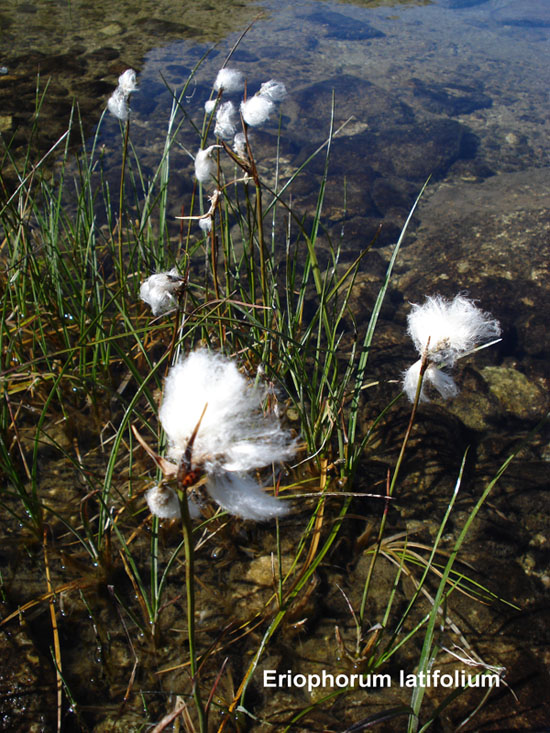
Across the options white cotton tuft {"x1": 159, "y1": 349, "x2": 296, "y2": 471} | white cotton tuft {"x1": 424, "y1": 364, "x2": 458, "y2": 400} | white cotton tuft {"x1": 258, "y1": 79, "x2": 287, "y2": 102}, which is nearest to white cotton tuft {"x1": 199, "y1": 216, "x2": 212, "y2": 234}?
white cotton tuft {"x1": 258, "y1": 79, "x2": 287, "y2": 102}

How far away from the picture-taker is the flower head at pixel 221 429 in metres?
0.76

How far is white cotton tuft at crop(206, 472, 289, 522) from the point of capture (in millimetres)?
794

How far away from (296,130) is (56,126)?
2.98m

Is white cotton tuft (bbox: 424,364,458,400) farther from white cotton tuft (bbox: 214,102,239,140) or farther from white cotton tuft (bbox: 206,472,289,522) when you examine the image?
white cotton tuft (bbox: 214,102,239,140)

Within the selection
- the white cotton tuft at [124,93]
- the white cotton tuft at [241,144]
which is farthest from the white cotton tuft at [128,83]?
the white cotton tuft at [241,144]

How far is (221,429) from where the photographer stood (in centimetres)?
76

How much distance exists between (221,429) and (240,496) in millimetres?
155

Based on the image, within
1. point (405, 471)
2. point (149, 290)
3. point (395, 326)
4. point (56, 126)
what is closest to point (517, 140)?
point (395, 326)

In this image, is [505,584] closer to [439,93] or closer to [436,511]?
[436,511]

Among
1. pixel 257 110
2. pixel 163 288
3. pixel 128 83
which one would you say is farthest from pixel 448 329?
pixel 128 83

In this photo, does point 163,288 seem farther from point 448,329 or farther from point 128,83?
point 128,83

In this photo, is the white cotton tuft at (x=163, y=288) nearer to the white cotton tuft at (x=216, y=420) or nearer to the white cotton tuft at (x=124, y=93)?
the white cotton tuft at (x=216, y=420)

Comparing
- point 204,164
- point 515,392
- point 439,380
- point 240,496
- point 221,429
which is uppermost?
point 204,164

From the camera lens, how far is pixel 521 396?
2990 mm
